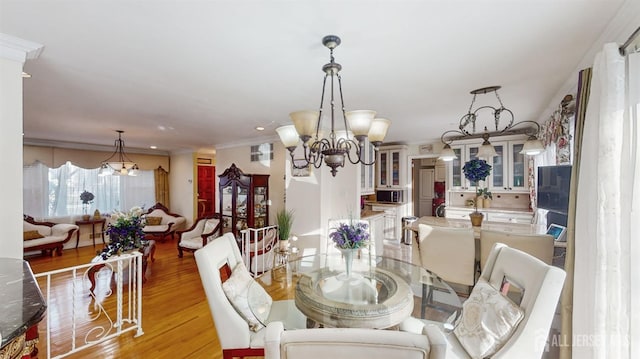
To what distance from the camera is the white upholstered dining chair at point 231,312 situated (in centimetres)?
156

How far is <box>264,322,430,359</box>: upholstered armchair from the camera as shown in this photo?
0.68 m

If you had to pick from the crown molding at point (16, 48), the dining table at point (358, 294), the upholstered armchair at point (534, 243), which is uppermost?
the crown molding at point (16, 48)

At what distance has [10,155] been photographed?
1690 mm

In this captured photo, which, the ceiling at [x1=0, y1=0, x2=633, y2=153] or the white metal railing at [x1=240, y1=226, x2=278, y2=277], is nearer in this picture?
the ceiling at [x1=0, y1=0, x2=633, y2=153]

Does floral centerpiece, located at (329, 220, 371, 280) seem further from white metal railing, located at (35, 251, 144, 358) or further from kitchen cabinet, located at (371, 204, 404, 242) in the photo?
kitchen cabinet, located at (371, 204, 404, 242)

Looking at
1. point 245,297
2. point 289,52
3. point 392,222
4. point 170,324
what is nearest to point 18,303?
point 245,297

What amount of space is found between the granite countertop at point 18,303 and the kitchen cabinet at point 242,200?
10.8 feet

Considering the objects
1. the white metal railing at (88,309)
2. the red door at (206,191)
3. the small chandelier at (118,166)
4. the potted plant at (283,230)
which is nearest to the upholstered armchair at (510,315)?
the white metal railing at (88,309)

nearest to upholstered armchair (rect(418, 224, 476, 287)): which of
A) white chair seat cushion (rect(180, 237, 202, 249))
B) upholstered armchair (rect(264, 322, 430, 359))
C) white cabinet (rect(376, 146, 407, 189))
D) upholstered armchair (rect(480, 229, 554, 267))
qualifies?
upholstered armchair (rect(480, 229, 554, 267))

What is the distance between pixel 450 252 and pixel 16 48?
3707 millimetres

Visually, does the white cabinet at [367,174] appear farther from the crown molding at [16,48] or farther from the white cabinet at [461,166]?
the crown molding at [16,48]

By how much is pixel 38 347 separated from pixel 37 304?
2206mm

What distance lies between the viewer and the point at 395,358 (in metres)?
0.67

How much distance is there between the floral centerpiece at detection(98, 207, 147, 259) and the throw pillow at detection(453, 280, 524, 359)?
3.83 metres
